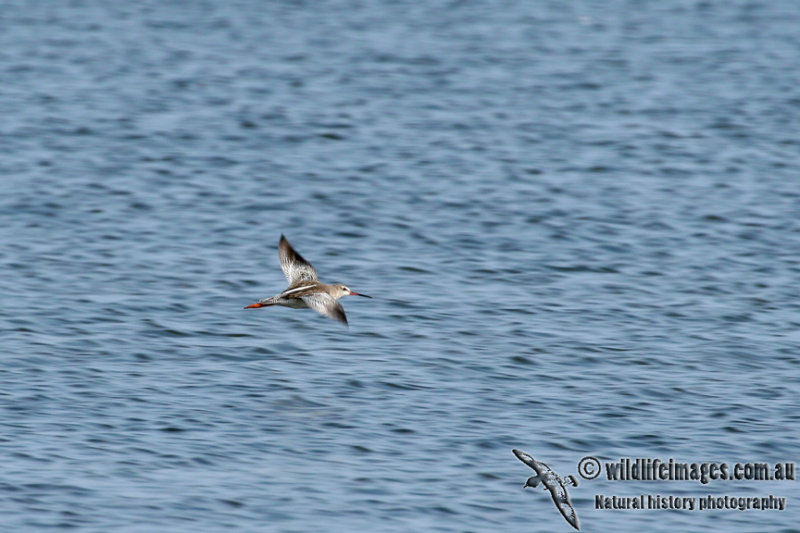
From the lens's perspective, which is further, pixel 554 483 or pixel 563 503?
pixel 554 483

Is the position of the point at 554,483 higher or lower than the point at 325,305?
lower

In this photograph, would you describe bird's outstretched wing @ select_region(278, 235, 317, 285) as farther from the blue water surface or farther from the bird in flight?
the bird in flight

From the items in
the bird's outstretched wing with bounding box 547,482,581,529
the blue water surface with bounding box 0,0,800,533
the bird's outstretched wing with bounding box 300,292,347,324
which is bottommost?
the bird's outstretched wing with bounding box 547,482,581,529

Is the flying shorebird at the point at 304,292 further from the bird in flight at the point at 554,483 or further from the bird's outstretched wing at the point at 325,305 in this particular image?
the bird in flight at the point at 554,483

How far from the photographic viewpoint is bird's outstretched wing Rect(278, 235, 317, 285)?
15.3 meters

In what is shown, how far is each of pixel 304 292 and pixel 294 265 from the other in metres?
1.03

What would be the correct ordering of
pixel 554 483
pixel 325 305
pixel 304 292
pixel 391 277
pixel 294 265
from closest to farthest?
pixel 554 483, pixel 325 305, pixel 304 292, pixel 294 265, pixel 391 277

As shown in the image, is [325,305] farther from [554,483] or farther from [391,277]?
[391,277]

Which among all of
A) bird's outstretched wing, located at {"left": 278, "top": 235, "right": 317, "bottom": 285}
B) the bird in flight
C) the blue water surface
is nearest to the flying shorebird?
bird's outstretched wing, located at {"left": 278, "top": 235, "right": 317, "bottom": 285}

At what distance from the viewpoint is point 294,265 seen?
607 inches

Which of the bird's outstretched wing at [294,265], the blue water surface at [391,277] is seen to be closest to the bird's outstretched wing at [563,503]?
the blue water surface at [391,277]

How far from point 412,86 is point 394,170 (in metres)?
7.93

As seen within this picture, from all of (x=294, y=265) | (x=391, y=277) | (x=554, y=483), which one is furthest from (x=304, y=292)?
(x=391, y=277)

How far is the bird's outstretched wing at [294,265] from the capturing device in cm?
1531
